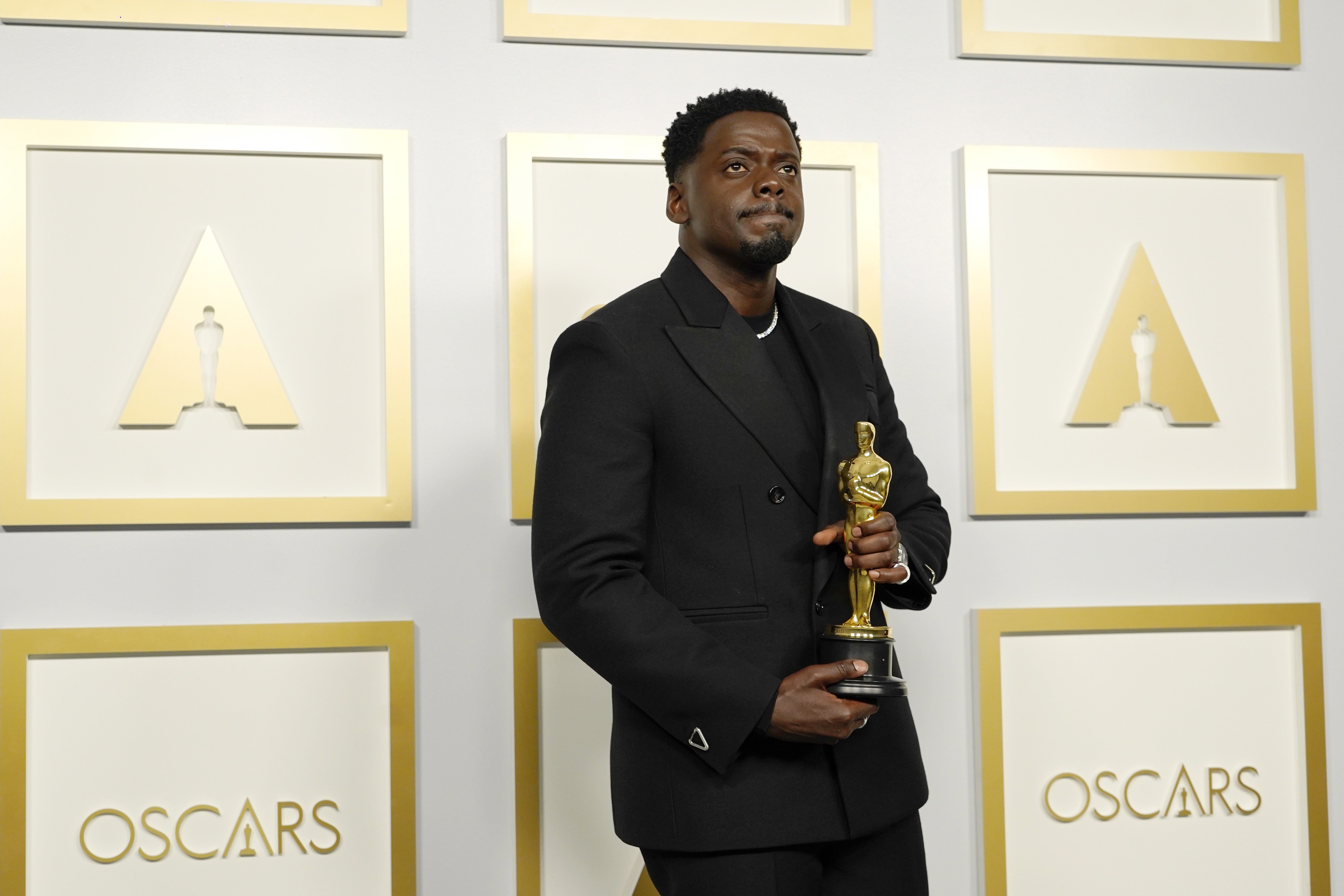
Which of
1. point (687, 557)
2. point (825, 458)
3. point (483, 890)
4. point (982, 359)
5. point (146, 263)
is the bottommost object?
point (483, 890)

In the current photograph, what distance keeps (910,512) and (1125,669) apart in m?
1.09

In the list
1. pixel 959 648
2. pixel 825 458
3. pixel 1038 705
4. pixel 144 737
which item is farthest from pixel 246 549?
pixel 1038 705

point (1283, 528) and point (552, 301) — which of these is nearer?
point (552, 301)

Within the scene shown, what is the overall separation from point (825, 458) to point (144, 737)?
159 centimetres

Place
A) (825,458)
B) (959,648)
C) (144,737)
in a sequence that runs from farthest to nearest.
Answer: (959,648) < (144,737) < (825,458)

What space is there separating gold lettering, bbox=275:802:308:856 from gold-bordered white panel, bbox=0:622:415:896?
191mm

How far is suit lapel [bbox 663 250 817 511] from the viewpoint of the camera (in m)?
1.59

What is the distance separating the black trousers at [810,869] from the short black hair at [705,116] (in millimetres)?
1005

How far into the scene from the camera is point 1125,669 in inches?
102

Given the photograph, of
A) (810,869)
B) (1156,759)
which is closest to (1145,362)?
(1156,759)

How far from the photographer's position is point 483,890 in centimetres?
238

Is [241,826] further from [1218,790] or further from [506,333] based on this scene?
[1218,790]

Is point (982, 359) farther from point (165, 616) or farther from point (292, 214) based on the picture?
point (165, 616)

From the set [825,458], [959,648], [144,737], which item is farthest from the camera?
[959,648]
